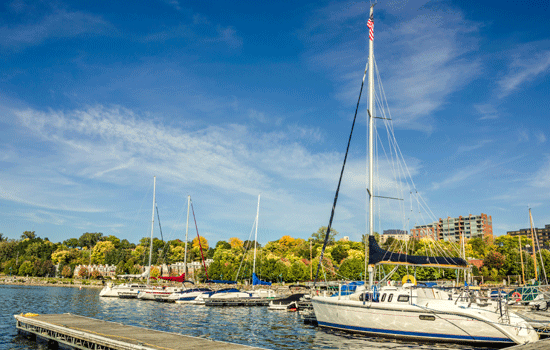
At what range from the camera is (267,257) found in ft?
288

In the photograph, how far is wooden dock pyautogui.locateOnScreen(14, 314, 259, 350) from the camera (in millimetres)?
17094

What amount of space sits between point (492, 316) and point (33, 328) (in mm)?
27139

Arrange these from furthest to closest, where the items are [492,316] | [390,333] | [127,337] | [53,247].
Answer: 1. [53,247]
2. [390,333]
3. [492,316]
4. [127,337]

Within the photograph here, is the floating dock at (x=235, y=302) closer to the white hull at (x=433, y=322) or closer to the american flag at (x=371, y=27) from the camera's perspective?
the white hull at (x=433, y=322)

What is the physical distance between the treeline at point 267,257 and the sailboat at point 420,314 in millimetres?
8459

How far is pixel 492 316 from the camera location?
21.1m

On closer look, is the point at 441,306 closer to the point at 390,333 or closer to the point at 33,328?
the point at 390,333

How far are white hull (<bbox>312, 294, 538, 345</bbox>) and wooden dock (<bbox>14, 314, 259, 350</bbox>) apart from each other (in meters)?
10.2

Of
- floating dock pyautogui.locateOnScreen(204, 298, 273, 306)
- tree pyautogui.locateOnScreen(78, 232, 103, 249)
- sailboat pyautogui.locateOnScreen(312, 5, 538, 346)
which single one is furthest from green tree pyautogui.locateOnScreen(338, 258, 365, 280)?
tree pyautogui.locateOnScreen(78, 232, 103, 249)

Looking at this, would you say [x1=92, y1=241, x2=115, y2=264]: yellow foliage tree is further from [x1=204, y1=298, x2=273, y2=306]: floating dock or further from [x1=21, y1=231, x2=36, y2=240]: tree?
[x1=204, y1=298, x2=273, y2=306]: floating dock

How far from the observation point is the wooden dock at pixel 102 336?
56.1 feet

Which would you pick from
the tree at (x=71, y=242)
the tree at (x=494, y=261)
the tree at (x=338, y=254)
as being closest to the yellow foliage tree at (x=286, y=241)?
the tree at (x=338, y=254)

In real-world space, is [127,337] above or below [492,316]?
below

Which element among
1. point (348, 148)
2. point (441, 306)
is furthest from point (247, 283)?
point (441, 306)
